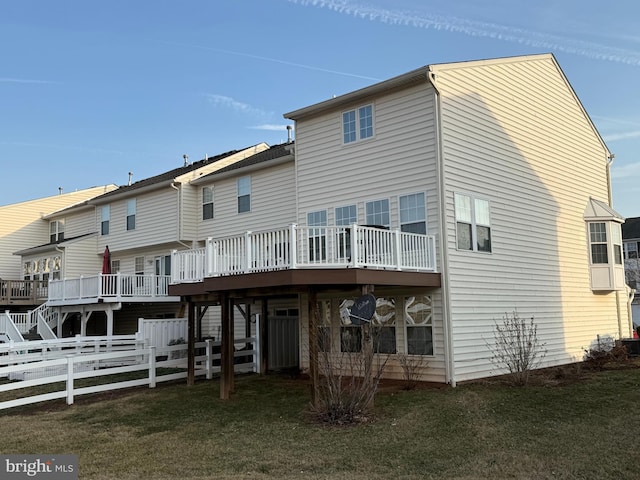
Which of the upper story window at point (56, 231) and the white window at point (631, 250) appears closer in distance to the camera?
the upper story window at point (56, 231)

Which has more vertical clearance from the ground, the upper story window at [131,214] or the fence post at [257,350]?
the upper story window at [131,214]

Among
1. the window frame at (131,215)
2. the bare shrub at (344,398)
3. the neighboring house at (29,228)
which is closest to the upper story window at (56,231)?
the neighboring house at (29,228)

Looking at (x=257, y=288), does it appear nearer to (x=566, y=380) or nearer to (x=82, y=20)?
Result: (x=566, y=380)

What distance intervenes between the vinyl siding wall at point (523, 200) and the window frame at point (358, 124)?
2.05m

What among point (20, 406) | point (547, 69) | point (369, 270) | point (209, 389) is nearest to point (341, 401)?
point (369, 270)

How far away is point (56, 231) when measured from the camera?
107ft

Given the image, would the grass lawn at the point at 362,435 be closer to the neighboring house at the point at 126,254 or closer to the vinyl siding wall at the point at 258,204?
the vinyl siding wall at the point at 258,204

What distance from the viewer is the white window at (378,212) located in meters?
14.8

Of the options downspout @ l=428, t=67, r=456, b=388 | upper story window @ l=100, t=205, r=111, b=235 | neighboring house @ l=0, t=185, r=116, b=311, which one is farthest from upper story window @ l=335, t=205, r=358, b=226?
neighboring house @ l=0, t=185, r=116, b=311

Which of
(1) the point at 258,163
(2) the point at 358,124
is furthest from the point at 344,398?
(1) the point at 258,163

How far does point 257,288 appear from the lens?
1252 centimetres

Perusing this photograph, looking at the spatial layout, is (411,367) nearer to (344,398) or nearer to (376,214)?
(344,398)

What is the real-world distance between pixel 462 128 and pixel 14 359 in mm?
12485
